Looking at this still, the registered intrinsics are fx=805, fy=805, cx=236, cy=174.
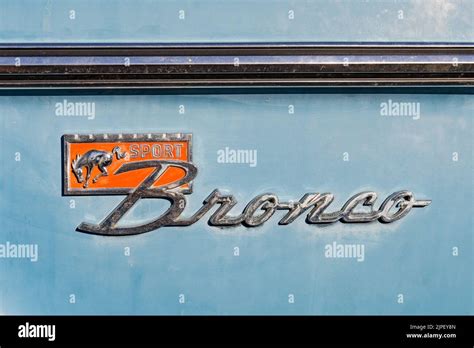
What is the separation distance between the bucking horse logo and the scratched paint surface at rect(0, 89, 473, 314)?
97 millimetres

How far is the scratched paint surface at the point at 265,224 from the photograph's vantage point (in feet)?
11.5

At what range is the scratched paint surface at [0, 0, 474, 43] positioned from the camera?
3.47m

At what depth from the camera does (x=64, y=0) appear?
3469 mm

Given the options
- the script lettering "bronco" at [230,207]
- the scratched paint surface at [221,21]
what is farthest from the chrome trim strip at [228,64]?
the script lettering "bronco" at [230,207]

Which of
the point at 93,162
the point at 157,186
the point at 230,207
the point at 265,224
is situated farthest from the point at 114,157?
the point at 265,224

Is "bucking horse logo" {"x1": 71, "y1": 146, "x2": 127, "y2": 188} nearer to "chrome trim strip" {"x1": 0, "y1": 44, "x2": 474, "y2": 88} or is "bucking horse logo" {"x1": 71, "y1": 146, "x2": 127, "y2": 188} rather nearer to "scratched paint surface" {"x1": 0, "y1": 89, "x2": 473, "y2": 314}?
"scratched paint surface" {"x1": 0, "y1": 89, "x2": 473, "y2": 314}

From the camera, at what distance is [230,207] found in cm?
351

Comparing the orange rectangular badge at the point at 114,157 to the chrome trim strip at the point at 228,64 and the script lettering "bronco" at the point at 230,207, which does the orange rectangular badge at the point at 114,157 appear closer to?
the script lettering "bronco" at the point at 230,207

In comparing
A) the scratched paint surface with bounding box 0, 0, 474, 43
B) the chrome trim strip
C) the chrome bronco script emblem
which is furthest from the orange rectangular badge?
the scratched paint surface with bounding box 0, 0, 474, 43

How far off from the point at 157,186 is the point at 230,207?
1.08 ft

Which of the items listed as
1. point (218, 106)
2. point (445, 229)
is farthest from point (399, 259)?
point (218, 106)

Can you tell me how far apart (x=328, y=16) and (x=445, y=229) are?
3.48 feet

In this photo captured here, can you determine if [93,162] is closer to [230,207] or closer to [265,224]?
[230,207]
